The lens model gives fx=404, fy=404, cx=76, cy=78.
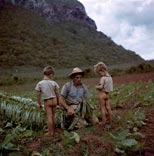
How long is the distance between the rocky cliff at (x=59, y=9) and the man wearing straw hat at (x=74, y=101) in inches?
1971

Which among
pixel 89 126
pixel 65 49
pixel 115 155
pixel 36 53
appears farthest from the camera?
pixel 65 49

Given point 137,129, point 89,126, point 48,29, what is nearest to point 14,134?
point 89,126

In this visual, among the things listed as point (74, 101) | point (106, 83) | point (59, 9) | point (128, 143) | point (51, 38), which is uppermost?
point (59, 9)

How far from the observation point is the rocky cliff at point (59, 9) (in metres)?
57.9

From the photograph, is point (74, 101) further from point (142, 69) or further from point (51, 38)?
point (51, 38)

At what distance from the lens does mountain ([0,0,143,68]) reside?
1645 inches

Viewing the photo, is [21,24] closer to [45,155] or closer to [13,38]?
[13,38]

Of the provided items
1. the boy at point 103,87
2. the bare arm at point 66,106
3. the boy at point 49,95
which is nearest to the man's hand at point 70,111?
the bare arm at point 66,106

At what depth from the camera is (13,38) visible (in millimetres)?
43875

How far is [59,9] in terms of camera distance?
203 feet

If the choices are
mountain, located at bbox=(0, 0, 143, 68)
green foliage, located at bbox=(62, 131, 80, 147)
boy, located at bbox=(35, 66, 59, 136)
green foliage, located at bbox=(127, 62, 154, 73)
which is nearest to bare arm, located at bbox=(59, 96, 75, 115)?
boy, located at bbox=(35, 66, 59, 136)

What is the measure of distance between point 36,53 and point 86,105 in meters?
37.2

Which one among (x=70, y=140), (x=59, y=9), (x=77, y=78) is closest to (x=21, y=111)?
(x=77, y=78)

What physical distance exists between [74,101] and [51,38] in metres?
43.1
